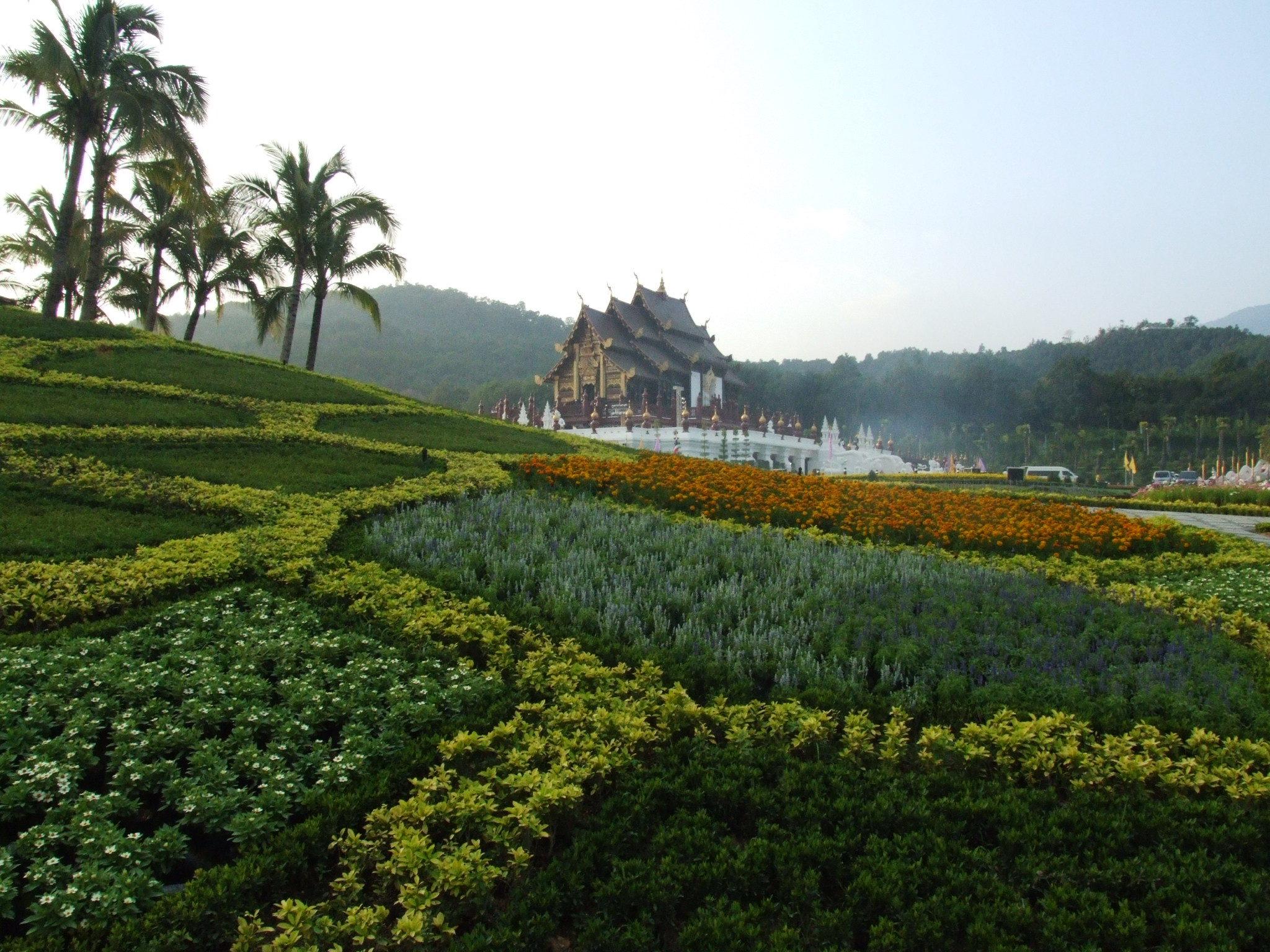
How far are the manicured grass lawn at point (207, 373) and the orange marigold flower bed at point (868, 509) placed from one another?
5797 millimetres

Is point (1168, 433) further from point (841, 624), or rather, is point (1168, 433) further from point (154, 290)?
point (841, 624)

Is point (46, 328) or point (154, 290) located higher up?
point (154, 290)

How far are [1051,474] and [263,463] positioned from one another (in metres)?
29.7

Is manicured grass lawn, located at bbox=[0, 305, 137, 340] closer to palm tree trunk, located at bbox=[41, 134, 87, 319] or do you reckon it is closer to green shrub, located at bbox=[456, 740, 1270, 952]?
palm tree trunk, located at bbox=[41, 134, 87, 319]

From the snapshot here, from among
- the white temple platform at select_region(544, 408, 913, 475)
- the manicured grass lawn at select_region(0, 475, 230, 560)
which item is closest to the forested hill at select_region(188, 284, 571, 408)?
the white temple platform at select_region(544, 408, 913, 475)

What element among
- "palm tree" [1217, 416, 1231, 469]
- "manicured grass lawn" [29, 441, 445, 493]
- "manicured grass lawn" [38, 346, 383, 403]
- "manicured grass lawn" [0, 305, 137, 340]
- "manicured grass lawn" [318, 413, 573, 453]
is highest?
"palm tree" [1217, 416, 1231, 469]

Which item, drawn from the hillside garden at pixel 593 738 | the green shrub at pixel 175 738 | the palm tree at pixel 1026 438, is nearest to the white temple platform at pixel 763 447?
the hillside garden at pixel 593 738

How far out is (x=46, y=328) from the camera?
15.5 metres

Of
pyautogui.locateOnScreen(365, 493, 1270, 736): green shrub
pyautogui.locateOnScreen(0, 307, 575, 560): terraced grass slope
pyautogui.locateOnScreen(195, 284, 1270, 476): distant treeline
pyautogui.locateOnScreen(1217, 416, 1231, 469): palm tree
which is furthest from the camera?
pyautogui.locateOnScreen(195, 284, 1270, 476): distant treeline

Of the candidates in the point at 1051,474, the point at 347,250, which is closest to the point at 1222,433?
the point at 1051,474

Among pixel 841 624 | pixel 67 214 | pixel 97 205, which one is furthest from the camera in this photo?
pixel 97 205

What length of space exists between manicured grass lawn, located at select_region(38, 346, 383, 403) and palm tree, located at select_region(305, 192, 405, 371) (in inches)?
191

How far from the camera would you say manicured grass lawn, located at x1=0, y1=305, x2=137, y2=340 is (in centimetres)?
1502

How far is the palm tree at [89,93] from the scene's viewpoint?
52.2ft
